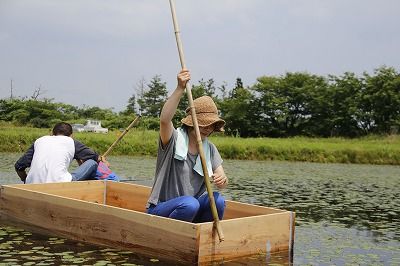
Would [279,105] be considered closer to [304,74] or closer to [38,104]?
[304,74]

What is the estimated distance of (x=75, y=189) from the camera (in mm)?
6715

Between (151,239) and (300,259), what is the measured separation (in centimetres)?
139

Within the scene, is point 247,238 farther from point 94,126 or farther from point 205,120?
point 94,126

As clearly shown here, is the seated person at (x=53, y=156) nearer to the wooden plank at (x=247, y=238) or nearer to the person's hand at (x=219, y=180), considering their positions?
the person's hand at (x=219, y=180)

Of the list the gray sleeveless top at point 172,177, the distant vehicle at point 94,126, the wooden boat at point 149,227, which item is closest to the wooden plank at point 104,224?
the wooden boat at point 149,227

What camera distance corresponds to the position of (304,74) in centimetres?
3775

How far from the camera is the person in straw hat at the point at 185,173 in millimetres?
4594

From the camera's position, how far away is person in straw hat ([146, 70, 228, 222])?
15.1 ft

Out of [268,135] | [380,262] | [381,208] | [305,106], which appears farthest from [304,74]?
[380,262]

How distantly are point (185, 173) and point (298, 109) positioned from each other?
3302 cm

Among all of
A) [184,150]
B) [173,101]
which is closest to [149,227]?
[184,150]

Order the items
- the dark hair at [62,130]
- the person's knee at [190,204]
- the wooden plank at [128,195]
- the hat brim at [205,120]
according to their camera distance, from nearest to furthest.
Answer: the person's knee at [190,204] < the hat brim at [205,120] < the dark hair at [62,130] < the wooden plank at [128,195]

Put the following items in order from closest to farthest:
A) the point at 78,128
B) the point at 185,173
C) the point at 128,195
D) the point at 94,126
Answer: the point at 185,173
the point at 128,195
the point at 78,128
the point at 94,126

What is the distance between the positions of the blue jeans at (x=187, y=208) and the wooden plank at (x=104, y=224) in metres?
0.13
